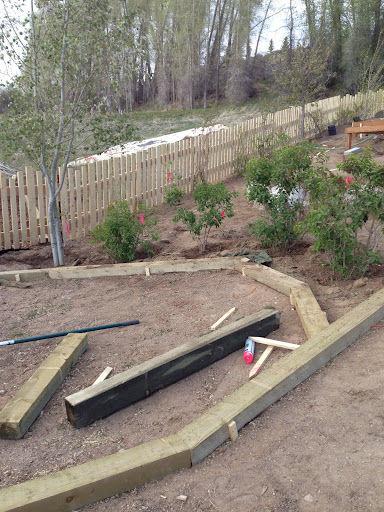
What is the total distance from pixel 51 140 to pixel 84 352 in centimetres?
363

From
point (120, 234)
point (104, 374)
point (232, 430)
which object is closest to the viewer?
point (232, 430)

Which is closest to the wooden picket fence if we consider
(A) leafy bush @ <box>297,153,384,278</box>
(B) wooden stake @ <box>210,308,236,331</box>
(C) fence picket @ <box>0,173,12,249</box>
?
(C) fence picket @ <box>0,173,12,249</box>

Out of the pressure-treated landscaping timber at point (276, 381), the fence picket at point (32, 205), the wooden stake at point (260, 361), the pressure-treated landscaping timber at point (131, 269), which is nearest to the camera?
the pressure-treated landscaping timber at point (276, 381)

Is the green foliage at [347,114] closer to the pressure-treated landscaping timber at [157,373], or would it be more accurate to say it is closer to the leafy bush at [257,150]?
the leafy bush at [257,150]

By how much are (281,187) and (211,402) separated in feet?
11.5

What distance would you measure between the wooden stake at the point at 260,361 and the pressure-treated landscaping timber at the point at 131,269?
1999 millimetres

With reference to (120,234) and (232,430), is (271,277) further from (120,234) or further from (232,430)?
(232,430)

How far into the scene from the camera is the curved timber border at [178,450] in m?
2.10

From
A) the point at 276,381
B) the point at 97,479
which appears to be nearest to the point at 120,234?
the point at 276,381

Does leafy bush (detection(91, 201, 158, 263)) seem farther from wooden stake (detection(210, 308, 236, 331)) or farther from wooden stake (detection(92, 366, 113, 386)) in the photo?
wooden stake (detection(92, 366, 113, 386))

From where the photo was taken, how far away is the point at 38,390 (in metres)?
3.05

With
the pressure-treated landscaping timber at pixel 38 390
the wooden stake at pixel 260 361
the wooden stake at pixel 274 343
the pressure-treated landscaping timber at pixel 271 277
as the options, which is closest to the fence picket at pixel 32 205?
the pressure-treated landscaping timber at pixel 271 277

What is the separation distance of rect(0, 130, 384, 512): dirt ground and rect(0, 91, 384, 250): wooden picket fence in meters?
2.42

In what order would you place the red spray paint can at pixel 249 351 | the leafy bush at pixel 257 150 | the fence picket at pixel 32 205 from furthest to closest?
the leafy bush at pixel 257 150 < the fence picket at pixel 32 205 < the red spray paint can at pixel 249 351
